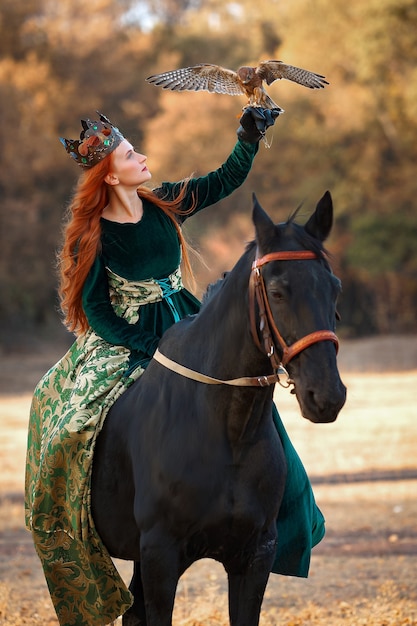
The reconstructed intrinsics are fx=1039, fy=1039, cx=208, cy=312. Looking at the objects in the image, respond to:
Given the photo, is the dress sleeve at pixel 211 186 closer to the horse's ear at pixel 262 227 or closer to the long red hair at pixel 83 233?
the long red hair at pixel 83 233

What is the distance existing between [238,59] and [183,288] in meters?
35.6

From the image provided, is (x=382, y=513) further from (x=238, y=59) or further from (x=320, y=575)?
(x=238, y=59)

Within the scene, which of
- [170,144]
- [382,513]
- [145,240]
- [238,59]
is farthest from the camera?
[238,59]

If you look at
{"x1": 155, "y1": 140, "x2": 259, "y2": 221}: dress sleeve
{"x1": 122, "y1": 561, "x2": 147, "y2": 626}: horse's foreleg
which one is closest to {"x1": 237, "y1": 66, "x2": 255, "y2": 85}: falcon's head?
{"x1": 155, "y1": 140, "x2": 259, "y2": 221}: dress sleeve

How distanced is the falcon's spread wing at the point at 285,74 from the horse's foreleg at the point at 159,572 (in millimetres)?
1959

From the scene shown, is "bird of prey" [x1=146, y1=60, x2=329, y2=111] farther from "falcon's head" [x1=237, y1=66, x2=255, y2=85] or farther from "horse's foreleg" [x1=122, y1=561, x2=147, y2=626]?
"horse's foreleg" [x1=122, y1=561, x2=147, y2=626]

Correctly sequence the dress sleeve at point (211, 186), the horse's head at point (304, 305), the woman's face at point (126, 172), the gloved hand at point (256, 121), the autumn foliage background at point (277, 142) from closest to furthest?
the horse's head at point (304, 305)
the gloved hand at point (256, 121)
the woman's face at point (126, 172)
the dress sleeve at point (211, 186)
the autumn foliage background at point (277, 142)

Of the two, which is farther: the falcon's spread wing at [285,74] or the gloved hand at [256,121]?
the falcon's spread wing at [285,74]

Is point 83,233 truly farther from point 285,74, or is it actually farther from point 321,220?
point 321,220

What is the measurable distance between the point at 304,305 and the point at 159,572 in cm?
123

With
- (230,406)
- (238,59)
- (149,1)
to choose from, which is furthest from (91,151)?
(149,1)

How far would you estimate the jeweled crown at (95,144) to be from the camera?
466cm

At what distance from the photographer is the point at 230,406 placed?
386 cm

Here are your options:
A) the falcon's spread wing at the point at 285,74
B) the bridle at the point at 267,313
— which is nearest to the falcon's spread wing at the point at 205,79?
the falcon's spread wing at the point at 285,74
